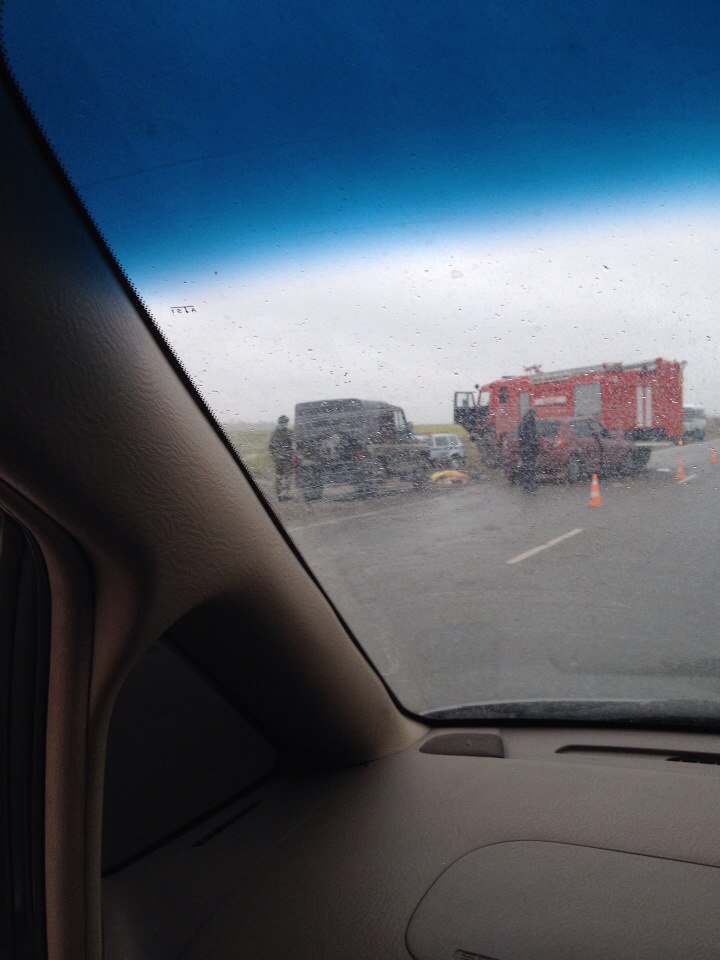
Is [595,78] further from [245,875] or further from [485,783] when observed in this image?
[245,875]

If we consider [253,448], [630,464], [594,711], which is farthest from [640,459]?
[253,448]

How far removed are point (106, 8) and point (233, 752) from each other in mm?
2495

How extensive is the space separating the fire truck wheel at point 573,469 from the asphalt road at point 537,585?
0.08 metres

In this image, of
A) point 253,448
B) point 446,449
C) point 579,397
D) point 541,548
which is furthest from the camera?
point 541,548

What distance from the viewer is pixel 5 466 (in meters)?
1.39

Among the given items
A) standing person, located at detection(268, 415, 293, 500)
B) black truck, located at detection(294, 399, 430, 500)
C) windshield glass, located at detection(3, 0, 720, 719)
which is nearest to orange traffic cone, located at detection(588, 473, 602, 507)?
windshield glass, located at detection(3, 0, 720, 719)

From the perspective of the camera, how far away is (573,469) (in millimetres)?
3141

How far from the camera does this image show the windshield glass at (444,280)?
1759 mm

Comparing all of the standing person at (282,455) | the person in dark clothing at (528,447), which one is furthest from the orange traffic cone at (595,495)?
the standing person at (282,455)

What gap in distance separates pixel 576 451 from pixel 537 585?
2.77ft

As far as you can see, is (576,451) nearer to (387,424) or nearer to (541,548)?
(541,548)

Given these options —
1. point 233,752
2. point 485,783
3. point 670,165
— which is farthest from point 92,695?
point 670,165

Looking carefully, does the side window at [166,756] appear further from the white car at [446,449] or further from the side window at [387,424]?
the white car at [446,449]

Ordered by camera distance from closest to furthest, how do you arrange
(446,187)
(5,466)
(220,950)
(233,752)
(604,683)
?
(5,466), (220,950), (446,187), (233,752), (604,683)
